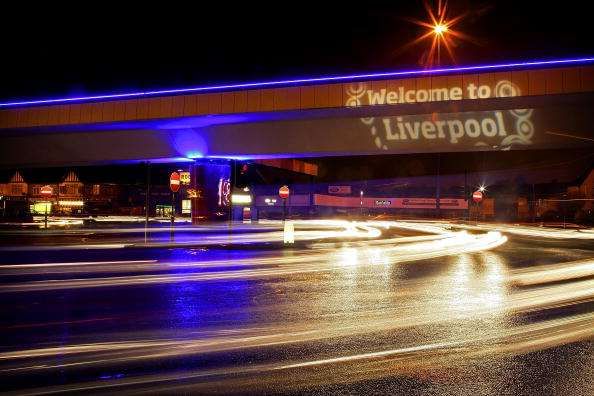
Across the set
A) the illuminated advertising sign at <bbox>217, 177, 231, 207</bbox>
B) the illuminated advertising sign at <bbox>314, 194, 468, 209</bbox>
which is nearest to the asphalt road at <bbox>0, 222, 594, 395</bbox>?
the illuminated advertising sign at <bbox>217, 177, 231, 207</bbox>

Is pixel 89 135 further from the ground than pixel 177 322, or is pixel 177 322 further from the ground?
pixel 89 135

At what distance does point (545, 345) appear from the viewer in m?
6.04

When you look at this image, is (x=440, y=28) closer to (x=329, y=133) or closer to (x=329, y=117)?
(x=329, y=117)

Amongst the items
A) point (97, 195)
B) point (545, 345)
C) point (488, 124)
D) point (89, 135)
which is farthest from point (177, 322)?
point (97, 195)

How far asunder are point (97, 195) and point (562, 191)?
2299 inches

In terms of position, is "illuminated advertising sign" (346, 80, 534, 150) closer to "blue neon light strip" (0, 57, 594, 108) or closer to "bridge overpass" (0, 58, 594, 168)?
"bridge overpass" (0, 58, 594, 168)

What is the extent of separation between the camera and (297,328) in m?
6.93

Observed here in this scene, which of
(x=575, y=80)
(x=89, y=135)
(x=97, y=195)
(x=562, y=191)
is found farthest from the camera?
(x=97, y=195)

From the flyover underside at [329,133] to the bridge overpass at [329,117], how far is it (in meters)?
0.05

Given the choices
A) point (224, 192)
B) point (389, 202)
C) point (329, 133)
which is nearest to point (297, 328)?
point (329, 133)

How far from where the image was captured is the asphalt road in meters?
4.84

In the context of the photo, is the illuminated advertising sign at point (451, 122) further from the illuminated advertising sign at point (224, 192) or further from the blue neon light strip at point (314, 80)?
the illuminated advertising sign at point (224, 192)

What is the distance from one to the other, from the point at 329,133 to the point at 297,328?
69.4 feet

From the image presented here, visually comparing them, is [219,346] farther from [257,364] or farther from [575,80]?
[575,80]
